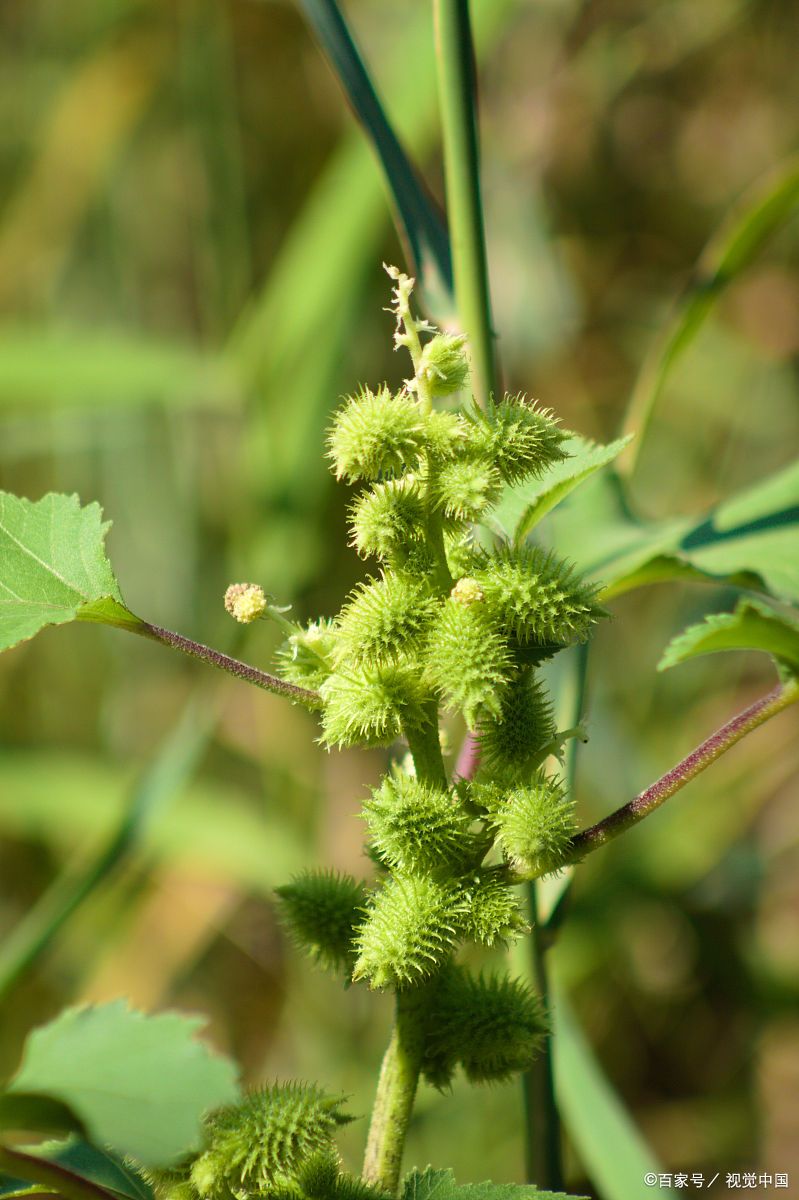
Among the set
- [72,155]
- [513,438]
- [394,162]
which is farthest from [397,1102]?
[72,155]

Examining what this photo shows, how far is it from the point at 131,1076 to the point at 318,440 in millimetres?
1697

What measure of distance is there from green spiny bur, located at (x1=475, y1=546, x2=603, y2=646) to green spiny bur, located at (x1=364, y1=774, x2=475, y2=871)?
13 centimetres

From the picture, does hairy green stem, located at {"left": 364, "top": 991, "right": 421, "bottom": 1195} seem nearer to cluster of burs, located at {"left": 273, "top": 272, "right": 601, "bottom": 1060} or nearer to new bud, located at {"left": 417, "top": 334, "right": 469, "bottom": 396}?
cluster of burs, located at {"left": 273, "top": 272, "right": 601, "bottom": 1060}

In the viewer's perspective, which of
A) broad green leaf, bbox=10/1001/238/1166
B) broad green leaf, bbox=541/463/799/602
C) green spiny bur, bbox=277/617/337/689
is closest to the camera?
broad green leaf, bbox=10/1001/238/1166

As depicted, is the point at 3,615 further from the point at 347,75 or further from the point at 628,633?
the point at 628,633

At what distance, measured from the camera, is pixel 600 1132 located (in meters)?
1.26

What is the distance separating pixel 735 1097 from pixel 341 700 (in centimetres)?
228

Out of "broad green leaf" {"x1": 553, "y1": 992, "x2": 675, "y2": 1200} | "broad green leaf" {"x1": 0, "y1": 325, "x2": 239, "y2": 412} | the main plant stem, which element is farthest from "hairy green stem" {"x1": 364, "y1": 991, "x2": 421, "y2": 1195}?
"broad green leaf" {"x1": 0, "y1": 325, "x2": 239, "y2": 412}

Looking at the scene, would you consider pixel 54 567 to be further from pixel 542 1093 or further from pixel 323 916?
pixel 542 1093

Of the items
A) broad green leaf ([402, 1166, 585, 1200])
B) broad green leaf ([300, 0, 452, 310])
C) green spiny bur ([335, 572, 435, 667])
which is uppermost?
broad green leaf ([300, 0, 452, 310])

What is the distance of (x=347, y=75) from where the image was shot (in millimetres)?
1134

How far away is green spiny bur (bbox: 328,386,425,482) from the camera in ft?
2.45

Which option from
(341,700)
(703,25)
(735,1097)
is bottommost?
(341,700)

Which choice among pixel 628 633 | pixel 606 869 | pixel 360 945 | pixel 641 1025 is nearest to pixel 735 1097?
pixel 641 1025
